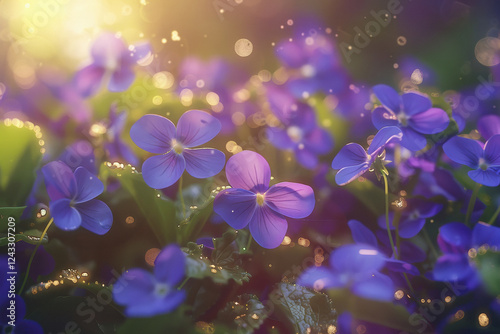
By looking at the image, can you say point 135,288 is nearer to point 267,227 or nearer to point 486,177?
point 267,227

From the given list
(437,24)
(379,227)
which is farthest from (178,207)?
(437,24)

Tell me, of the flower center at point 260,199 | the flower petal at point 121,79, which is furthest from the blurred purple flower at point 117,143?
the flower center at point 260,199

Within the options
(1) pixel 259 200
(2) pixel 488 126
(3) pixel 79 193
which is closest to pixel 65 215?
(3) pixel 79 193

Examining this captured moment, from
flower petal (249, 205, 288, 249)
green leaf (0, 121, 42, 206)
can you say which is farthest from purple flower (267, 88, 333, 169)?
green leaf (0, 121, 42, 206)

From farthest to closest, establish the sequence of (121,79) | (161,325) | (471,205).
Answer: (121,79), (471,205), (161,325)

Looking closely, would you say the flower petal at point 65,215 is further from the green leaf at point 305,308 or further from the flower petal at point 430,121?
the flower petal at point 430,121

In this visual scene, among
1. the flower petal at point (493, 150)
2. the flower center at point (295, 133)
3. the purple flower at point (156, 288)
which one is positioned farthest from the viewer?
the flower center at point (295, 133)

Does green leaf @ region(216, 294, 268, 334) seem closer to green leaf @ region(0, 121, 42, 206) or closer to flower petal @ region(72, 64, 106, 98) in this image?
green leaf @ region(0, 121, 42, 206)
